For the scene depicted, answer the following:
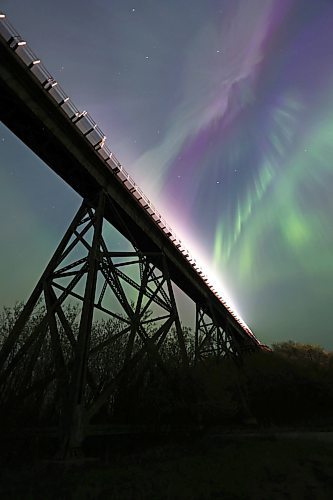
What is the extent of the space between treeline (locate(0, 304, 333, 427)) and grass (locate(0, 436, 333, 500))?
2.27 m

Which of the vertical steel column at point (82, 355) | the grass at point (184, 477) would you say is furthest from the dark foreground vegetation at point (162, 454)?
the vertical steel column at point (82, 355)

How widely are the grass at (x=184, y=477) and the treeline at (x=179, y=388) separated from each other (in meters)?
2.27

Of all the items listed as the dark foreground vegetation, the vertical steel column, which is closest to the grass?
the dark foreground vegetation

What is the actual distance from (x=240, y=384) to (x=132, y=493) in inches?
682

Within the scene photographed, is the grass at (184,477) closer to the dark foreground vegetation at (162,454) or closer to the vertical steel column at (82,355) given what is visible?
the dark foreground vegetation at (162,454)

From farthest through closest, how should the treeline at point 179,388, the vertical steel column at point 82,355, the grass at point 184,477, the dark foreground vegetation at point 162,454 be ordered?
the treeline at point 179,388 < the vertical steel column at point 82,355 < the dark foreground vegetation at point 162,454 < the grass at point 184,477

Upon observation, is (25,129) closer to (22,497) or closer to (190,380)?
(22,497)

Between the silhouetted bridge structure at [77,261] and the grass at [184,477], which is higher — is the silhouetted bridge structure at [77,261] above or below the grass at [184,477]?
above

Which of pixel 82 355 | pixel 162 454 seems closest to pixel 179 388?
pixel 162 454

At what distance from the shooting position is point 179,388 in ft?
41.2

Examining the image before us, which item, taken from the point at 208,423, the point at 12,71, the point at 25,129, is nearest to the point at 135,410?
the point at 208,423

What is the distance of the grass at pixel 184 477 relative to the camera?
5.77 metres

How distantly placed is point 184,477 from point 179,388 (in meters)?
5.51

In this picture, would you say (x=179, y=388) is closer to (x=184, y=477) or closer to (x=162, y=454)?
(x=162, y=454)
